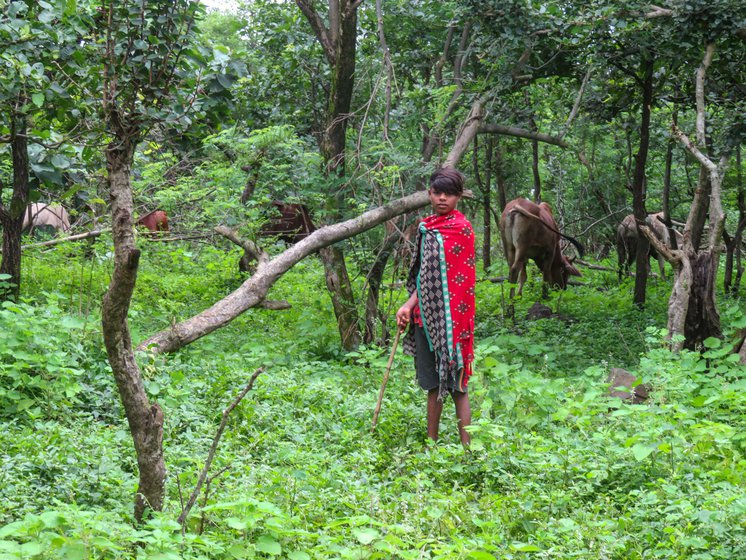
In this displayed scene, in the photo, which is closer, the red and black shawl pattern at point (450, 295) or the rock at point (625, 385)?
the red and black shawl pattern at point (450, 295)

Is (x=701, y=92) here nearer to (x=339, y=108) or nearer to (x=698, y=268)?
(x=698, y=268)

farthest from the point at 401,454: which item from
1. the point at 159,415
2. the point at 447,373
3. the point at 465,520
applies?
the point at 159,415

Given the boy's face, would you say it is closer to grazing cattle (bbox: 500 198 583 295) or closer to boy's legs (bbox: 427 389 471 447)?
boy's legs (bbox: 427 389 471 447)

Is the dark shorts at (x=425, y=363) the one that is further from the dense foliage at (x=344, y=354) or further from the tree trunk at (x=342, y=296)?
the tree trunk at (x=342, y=296)

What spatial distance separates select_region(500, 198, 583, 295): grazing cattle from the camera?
1215 centimetres

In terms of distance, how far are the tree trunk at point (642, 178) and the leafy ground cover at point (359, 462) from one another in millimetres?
2834

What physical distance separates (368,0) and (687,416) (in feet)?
24.7

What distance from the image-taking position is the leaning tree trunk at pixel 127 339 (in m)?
3.25

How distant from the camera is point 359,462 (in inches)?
198

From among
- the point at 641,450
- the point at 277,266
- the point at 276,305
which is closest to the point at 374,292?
the point at 277,266

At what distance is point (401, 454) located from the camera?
16.8ft

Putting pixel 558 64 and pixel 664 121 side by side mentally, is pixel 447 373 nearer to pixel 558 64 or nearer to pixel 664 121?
pixel 558 64

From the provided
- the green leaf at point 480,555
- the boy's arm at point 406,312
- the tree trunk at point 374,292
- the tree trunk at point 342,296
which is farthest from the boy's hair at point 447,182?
the tree trunk at point 342,296

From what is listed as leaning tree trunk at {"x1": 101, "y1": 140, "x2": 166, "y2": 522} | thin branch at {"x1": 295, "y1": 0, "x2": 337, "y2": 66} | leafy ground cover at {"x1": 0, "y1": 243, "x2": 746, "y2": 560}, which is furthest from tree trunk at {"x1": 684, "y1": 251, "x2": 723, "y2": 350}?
leaning tree trunk at {"x1": 101, "y1": 140, "x2": 166, "y2": 522}
